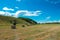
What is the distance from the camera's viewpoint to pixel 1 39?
84.8ft

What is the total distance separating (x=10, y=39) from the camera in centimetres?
2573

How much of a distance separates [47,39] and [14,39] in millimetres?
4524

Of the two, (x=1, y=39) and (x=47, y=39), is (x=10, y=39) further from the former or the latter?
(x=47, y=39)

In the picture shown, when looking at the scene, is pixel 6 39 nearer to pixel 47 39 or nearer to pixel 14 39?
pixel 14 39

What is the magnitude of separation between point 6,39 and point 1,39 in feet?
2.27

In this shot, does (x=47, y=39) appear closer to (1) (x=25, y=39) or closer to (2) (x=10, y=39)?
(1) (x=25, y=39)

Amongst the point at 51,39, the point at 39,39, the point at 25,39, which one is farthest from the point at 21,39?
the point at 51,39

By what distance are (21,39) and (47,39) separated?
359 centimetres

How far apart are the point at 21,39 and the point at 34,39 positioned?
1798mm

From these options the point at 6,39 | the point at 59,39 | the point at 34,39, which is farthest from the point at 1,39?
the point at 59,39

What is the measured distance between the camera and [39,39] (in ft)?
84.4

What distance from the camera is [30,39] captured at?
25.5 meters

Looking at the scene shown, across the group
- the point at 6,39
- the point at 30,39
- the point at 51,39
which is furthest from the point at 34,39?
the point at 6,39

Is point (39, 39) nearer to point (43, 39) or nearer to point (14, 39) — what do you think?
point (43, 39)
